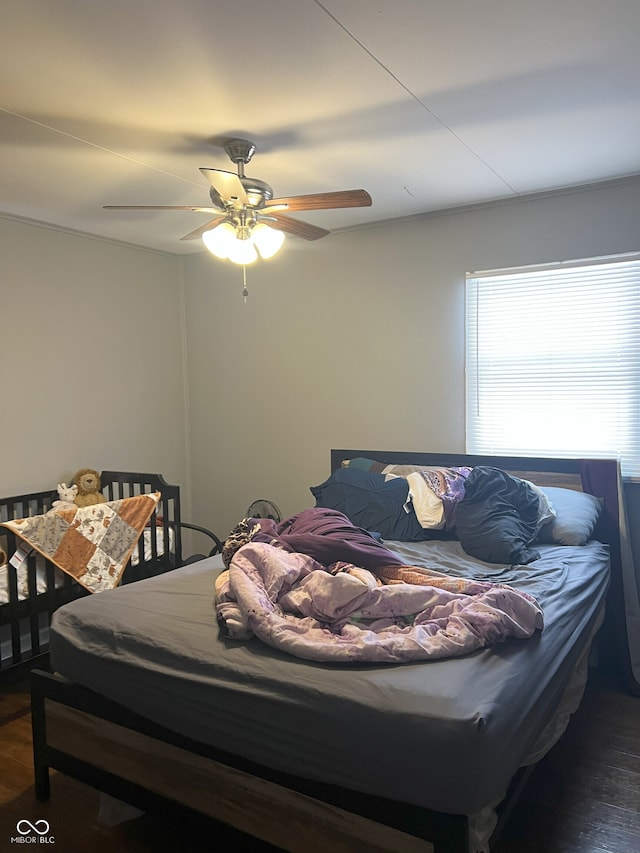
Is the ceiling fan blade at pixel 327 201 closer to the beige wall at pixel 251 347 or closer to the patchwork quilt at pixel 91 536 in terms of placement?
the beige wall at pixel 251 347

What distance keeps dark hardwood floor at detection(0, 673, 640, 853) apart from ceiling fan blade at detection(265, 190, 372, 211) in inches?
82.0

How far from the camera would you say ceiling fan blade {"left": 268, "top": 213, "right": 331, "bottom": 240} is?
2715mm

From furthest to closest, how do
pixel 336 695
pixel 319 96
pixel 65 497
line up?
pixel 65 497, pixel 319 96, pixel 336 695

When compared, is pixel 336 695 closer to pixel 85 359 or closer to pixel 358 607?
pixel 358 607

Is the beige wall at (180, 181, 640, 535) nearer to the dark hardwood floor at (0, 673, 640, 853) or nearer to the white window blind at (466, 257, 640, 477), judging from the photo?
the white window blind at (466, 257, 640, 477)

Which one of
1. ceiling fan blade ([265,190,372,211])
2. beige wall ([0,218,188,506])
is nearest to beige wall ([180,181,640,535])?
beige wall ([0,218,188,506])

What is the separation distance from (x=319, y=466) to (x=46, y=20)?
9.64ft

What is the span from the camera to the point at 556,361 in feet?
11.0

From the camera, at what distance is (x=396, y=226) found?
12.5 feet

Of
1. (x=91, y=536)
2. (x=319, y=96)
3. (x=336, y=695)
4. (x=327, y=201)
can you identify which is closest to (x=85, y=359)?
(x=91, y=536)

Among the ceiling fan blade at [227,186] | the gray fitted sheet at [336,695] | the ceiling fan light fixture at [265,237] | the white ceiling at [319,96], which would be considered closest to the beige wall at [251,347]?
the white ceiling at [319,96]

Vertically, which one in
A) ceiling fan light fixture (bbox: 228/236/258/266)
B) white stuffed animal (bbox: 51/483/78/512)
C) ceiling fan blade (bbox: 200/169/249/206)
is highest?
ceiling fan blade (bbox: 200/169/249/206)

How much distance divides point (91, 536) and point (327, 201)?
197 centimetres

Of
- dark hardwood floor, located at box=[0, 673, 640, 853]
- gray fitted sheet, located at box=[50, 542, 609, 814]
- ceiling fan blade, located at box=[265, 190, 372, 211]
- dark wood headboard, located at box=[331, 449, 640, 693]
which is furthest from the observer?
dark wood headboard, located at box=[331, 449, 640, 693]
